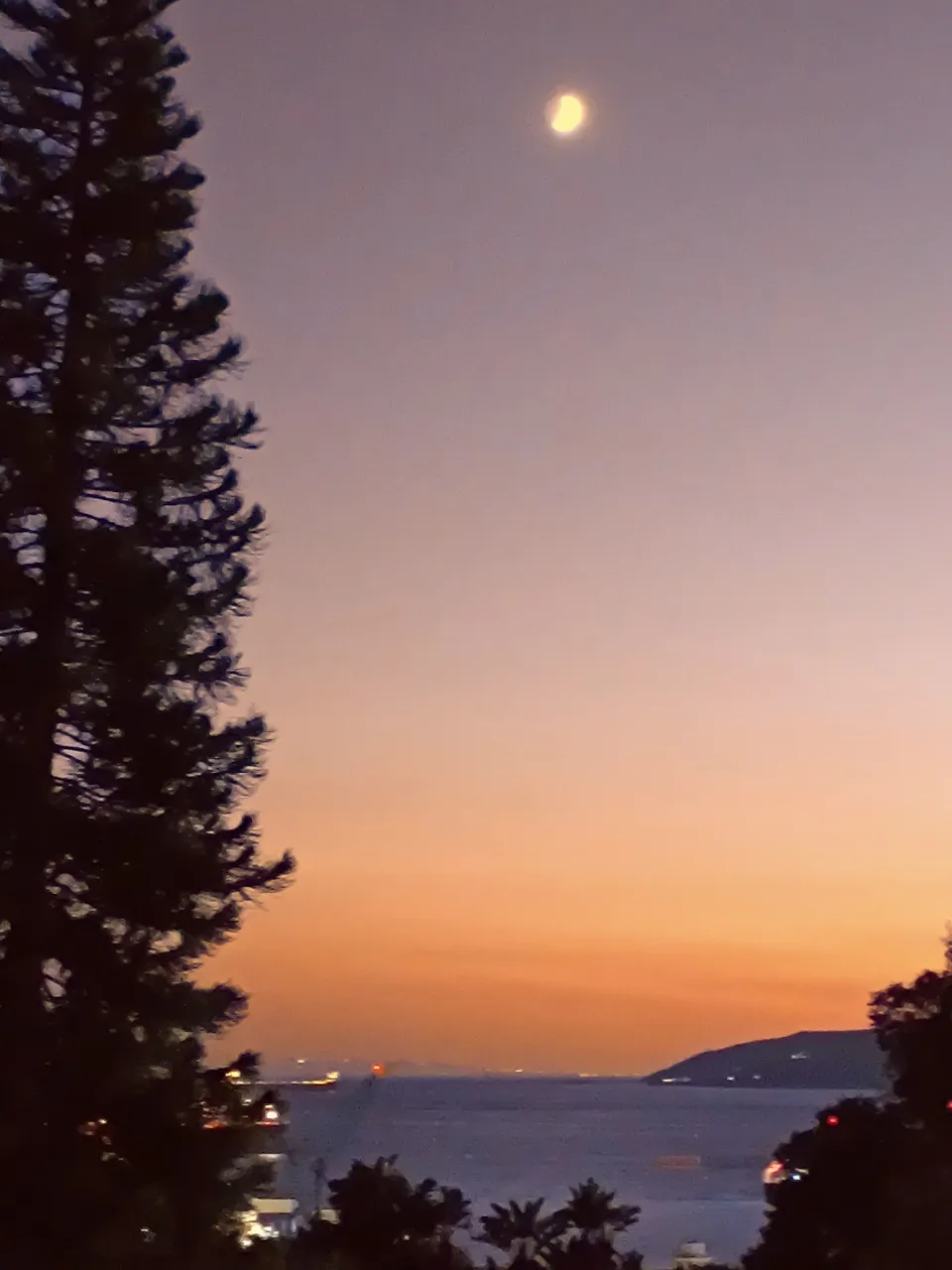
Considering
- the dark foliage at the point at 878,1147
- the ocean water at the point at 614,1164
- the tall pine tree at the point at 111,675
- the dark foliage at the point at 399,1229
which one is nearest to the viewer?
the tall pine tree at the point at 111,675

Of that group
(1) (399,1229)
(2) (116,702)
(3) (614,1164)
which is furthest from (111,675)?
(3) (614,1164)

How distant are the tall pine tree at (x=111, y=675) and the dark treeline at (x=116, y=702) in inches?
0.8

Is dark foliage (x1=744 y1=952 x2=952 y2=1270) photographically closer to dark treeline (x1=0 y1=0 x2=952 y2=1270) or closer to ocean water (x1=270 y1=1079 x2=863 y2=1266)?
dark treeline (x1=0 y1=0 x2=952 y2=1270)

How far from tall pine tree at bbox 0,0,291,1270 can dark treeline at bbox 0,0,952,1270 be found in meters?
0.02

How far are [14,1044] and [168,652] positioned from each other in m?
3.51

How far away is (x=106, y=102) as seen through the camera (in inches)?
569

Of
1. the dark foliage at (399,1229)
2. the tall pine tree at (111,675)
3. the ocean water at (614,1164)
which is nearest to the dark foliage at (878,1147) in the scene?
the dark foliage at (399,1229)

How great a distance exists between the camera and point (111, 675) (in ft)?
42.3

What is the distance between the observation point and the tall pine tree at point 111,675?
11.7 metres

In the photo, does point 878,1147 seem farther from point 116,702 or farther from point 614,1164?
point 614,1164

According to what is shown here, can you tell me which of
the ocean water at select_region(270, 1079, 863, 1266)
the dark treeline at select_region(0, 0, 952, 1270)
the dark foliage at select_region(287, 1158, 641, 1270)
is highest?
the dark treeline at select_region(0, 0, 952, 1270)

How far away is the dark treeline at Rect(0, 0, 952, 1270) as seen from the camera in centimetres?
1172

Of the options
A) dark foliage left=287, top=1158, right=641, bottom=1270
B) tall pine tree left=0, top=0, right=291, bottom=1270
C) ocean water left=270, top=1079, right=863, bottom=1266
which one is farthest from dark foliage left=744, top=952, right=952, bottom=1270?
ocean water left=270, top=1079, right=863, bottom=1266

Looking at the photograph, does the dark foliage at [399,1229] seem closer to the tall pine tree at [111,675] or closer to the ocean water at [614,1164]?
the tall pine tree at [111,675]
